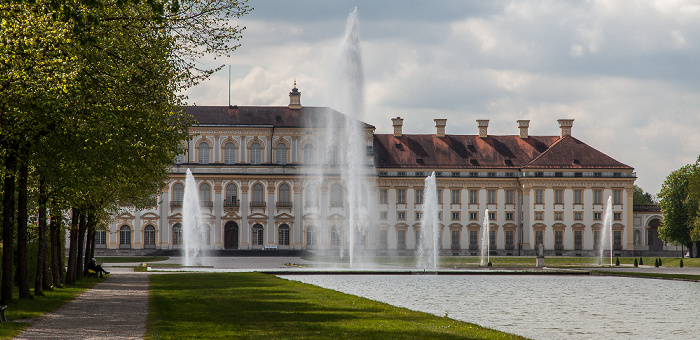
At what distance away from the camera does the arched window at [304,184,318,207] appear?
271 ft

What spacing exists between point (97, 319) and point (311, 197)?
213 feet

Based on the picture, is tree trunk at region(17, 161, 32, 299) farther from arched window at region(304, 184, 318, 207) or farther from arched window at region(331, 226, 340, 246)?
arched window at region(331, 226, 340, 246)

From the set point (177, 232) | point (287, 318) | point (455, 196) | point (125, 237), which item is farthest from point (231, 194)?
point (287, 318)

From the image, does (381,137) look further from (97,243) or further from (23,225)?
(23,225)

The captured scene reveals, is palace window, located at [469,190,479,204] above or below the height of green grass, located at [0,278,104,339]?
above

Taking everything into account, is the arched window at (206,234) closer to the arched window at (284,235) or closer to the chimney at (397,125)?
the arched window at (284,235)

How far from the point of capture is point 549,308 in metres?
22.8

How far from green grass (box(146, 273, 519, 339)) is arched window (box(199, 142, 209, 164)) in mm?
55719

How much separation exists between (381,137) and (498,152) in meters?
11.4

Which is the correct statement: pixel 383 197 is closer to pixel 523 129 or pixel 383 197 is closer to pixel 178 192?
pixel 523 129

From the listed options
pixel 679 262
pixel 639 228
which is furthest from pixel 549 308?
pixel 639 228

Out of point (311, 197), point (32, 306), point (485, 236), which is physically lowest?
point (485, 236)

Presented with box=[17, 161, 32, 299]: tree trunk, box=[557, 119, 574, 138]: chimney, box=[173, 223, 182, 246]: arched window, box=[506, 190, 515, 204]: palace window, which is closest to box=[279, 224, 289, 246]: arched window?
box=[173, 223, 182, 246]: arched window

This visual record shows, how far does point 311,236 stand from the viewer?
3231 inches
